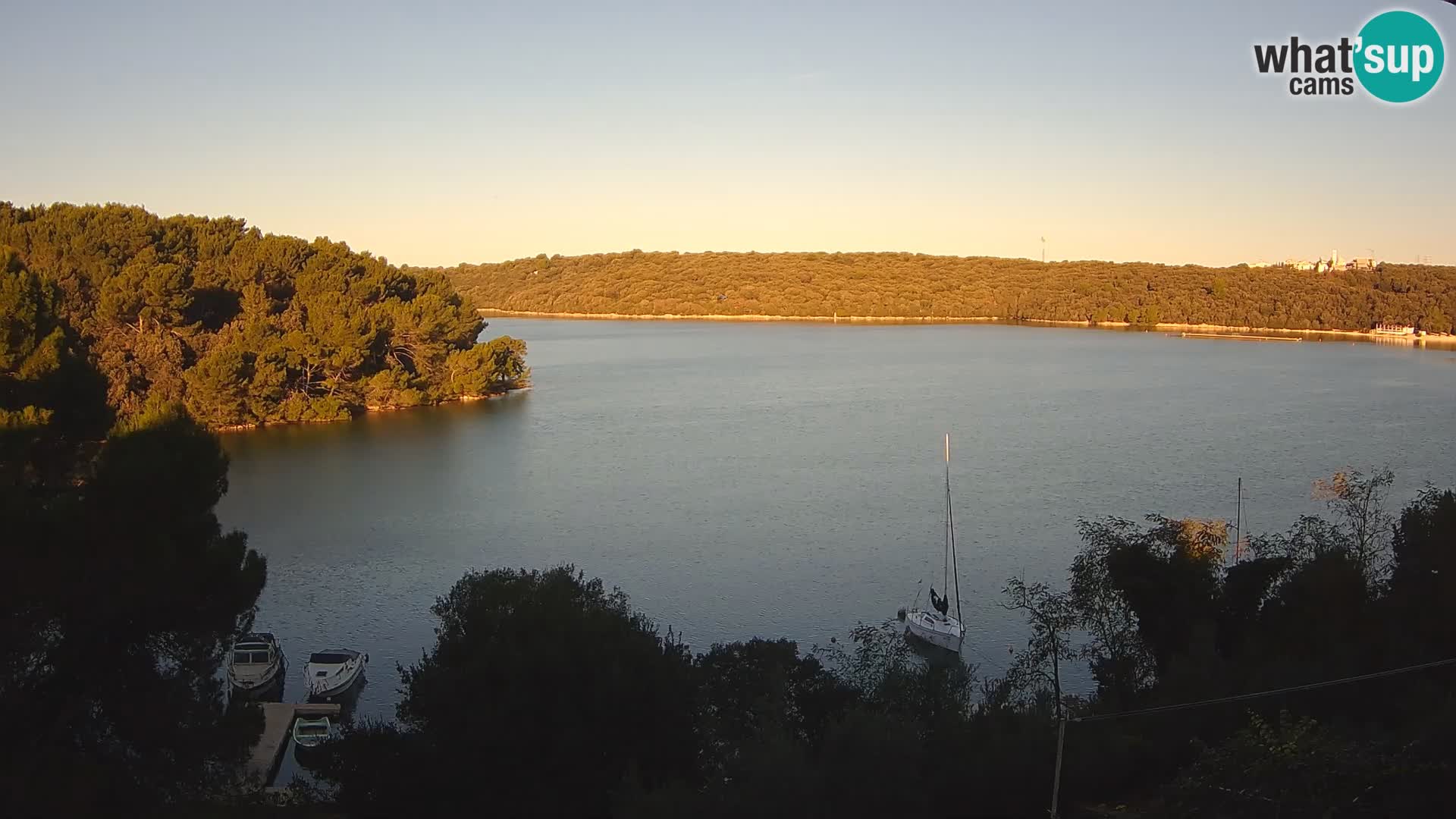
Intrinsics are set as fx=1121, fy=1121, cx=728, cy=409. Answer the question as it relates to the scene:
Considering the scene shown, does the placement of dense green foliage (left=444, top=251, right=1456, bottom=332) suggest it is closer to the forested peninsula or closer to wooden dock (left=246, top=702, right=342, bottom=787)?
the forested peninsula

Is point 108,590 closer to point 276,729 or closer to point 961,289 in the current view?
point 276,729

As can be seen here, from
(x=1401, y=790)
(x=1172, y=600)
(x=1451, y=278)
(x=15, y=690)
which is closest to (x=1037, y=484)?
(x=1172, y=600)

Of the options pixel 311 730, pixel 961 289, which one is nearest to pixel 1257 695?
pixel 311 730

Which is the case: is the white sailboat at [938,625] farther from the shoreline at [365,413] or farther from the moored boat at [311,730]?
the shoreline at [365,413]

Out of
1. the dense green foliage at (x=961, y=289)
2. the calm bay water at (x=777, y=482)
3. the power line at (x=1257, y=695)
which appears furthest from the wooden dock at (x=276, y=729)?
the dense green foliage at (x=961, y=289)

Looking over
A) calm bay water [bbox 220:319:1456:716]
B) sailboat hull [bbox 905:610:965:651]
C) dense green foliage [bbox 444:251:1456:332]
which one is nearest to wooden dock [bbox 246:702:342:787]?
calm bay water [bbox 220:319:1456:716]

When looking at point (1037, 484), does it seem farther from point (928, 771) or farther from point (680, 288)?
point (680, 288)
